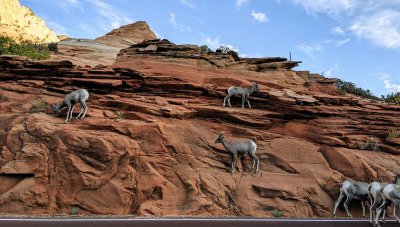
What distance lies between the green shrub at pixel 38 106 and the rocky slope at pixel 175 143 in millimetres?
69

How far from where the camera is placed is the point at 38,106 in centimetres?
1922

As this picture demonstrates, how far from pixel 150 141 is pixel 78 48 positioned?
55.6 feet

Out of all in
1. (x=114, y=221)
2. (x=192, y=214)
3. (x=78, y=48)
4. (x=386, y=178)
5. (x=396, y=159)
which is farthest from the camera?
(x=78, y=48)

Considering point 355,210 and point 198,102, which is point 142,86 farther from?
point 355,210

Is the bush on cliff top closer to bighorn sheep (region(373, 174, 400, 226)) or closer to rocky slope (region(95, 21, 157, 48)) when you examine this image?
rocky slope (region(95, 21, 157, 48))

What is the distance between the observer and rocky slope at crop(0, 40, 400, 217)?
14.9m

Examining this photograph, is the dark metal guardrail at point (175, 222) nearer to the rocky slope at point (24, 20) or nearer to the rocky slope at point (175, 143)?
the rocky slope at point (175, 143)

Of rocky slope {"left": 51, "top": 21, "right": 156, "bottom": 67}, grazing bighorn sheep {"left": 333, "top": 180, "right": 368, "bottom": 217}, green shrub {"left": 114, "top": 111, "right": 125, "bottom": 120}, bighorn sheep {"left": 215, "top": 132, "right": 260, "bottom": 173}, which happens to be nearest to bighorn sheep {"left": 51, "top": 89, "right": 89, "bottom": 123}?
green shrub {"left": 114, "top": 111, "right": 125, "bottom": 120}

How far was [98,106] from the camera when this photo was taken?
19375 millimetres

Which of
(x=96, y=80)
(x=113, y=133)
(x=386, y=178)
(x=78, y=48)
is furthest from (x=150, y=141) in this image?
(x=78, y=48)

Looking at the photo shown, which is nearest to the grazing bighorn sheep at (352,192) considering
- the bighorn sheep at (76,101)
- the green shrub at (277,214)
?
the green shrub at (277,214)

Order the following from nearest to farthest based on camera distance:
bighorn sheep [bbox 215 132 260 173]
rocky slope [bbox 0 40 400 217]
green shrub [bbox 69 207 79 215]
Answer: green shrub [bbox 69 207 79 215] < rocky slope [bbox 0 40 400 217] < bighorn sheep [bbox 215 132 260 173]

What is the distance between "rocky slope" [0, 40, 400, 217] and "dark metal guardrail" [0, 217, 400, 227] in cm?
170

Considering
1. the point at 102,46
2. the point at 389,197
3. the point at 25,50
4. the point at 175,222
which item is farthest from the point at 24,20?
the point at 389,197
